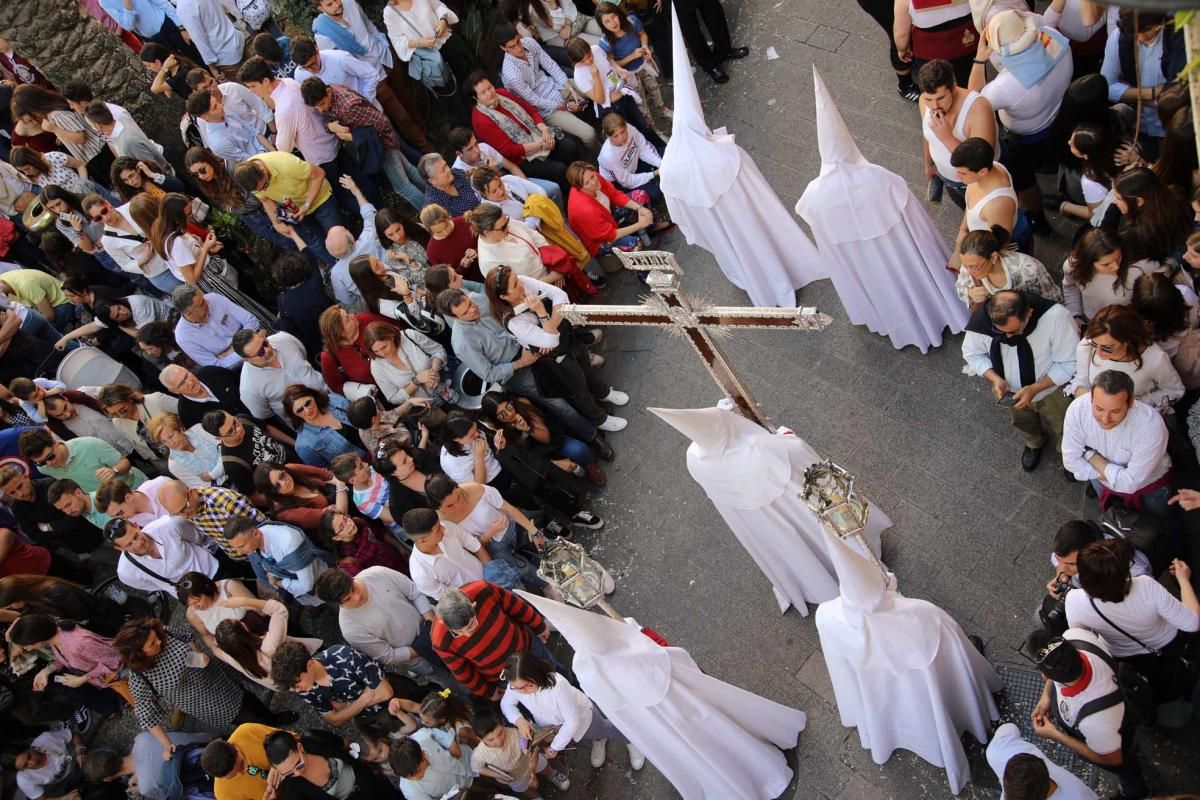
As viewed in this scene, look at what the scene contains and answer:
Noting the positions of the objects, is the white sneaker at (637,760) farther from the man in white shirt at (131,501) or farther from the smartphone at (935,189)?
the smartphone at (935,189)

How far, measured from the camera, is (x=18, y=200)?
9109 millimetres

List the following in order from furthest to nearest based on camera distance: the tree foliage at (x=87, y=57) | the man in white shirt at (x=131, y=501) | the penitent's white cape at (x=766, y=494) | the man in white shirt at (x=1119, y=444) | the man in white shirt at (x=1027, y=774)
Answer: the tree foliage at (x=87, y=57), the man in white shirt at (x=131, y=501), the penitent's white cape at (x=766, y=494), the man in white shirt at (x=1119, y=444), the man in white shirt at (x=1027, y=774)

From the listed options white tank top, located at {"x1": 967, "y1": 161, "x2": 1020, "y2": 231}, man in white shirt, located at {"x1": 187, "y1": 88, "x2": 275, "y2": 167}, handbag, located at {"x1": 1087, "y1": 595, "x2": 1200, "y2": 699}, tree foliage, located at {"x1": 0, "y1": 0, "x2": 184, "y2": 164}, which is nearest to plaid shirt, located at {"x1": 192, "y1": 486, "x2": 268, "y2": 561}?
man in white shirt, located at {"x1": 187, "y1": 88, "x2": 275, "y2": 167}

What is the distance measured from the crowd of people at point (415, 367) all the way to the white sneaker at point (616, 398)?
0.03 meters

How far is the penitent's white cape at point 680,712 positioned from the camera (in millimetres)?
5285

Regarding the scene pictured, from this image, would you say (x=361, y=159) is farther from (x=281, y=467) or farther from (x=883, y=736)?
(x=883, y=736)

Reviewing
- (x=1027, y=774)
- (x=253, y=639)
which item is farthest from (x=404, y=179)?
(x=1027, y=774)

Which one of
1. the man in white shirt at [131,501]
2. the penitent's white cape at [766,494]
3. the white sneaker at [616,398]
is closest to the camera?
the penitent's white cape at [766,494]

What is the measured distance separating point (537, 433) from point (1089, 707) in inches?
146

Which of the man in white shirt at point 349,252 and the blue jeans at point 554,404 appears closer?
the blue jeans at point 554,404

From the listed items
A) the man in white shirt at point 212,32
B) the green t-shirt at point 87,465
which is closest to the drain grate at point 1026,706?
the green t-shirt at point 87,465

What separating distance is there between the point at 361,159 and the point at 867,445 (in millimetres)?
4322

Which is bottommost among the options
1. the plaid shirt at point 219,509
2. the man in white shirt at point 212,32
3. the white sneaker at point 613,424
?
the white sneaker at point 613,424

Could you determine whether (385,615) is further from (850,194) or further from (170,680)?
(850,194)
